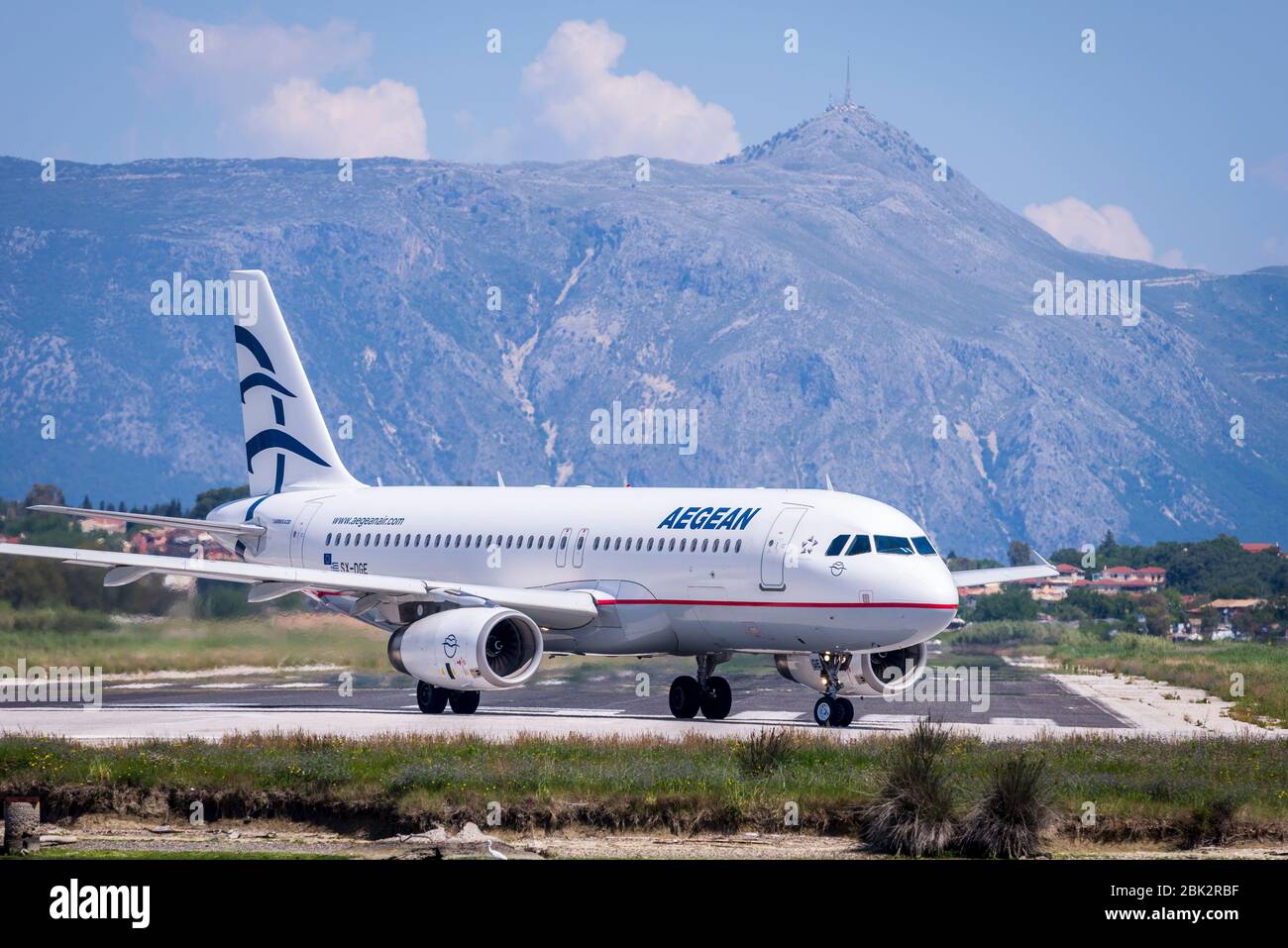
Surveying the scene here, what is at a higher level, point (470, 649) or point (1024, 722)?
point (470, 649)

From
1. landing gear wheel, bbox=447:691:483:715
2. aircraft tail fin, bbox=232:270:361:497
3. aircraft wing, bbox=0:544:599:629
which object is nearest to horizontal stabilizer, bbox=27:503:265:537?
aircraft wing, bbox=0:544:599:629

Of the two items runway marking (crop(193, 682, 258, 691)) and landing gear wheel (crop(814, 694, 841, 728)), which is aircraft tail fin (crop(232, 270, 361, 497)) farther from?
landing gear wheel (crop(814, 694, 841, 728))

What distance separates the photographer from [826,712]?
112ft

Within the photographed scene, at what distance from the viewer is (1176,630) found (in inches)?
4528

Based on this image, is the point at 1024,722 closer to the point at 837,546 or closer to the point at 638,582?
the point at 837,546

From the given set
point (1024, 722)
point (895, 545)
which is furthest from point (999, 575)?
point (895, 545)

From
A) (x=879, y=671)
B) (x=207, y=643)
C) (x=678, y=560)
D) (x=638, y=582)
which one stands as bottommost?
(x=879, y=671)

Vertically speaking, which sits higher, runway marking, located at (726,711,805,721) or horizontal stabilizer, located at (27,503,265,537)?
horizontal stabilizer, located at (27,503,265,537)

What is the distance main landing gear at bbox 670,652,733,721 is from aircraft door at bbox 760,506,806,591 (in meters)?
2.96

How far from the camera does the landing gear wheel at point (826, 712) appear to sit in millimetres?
34000

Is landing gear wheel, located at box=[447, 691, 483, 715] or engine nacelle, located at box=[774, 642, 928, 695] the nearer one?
engine nacelle, located at box=[774, 642, 928, 695]

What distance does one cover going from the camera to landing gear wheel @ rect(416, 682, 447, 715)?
37594 millimetres

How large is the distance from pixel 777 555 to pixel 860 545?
62.1 inches
